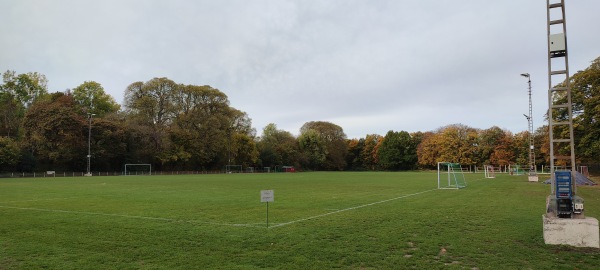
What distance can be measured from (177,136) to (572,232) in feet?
218

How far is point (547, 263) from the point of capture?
6477 millimetres

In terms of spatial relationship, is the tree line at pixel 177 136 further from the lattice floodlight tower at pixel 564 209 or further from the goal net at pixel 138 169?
the lattice floodlight tower at pixel 564 209

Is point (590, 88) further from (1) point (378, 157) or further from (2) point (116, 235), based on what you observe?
(1) point (378, 157)

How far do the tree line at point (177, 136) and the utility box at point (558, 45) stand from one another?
3391cm

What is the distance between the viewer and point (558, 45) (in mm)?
8422

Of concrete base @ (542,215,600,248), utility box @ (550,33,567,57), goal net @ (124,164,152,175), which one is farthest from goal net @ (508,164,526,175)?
goal net @ (124,164,152,175)

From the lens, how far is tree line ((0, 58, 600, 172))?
54156mm

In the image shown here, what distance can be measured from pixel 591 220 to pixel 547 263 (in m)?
2.21

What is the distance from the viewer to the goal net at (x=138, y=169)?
66062 mm

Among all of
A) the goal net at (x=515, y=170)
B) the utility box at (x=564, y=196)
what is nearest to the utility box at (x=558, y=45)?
the utility box at (x=564, y=196)

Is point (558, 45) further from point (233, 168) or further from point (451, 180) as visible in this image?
point (233, 168)

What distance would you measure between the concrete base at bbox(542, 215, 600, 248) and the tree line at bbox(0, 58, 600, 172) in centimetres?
3484

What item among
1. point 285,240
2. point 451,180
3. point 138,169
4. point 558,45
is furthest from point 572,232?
point 138,169

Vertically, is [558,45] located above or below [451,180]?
above
